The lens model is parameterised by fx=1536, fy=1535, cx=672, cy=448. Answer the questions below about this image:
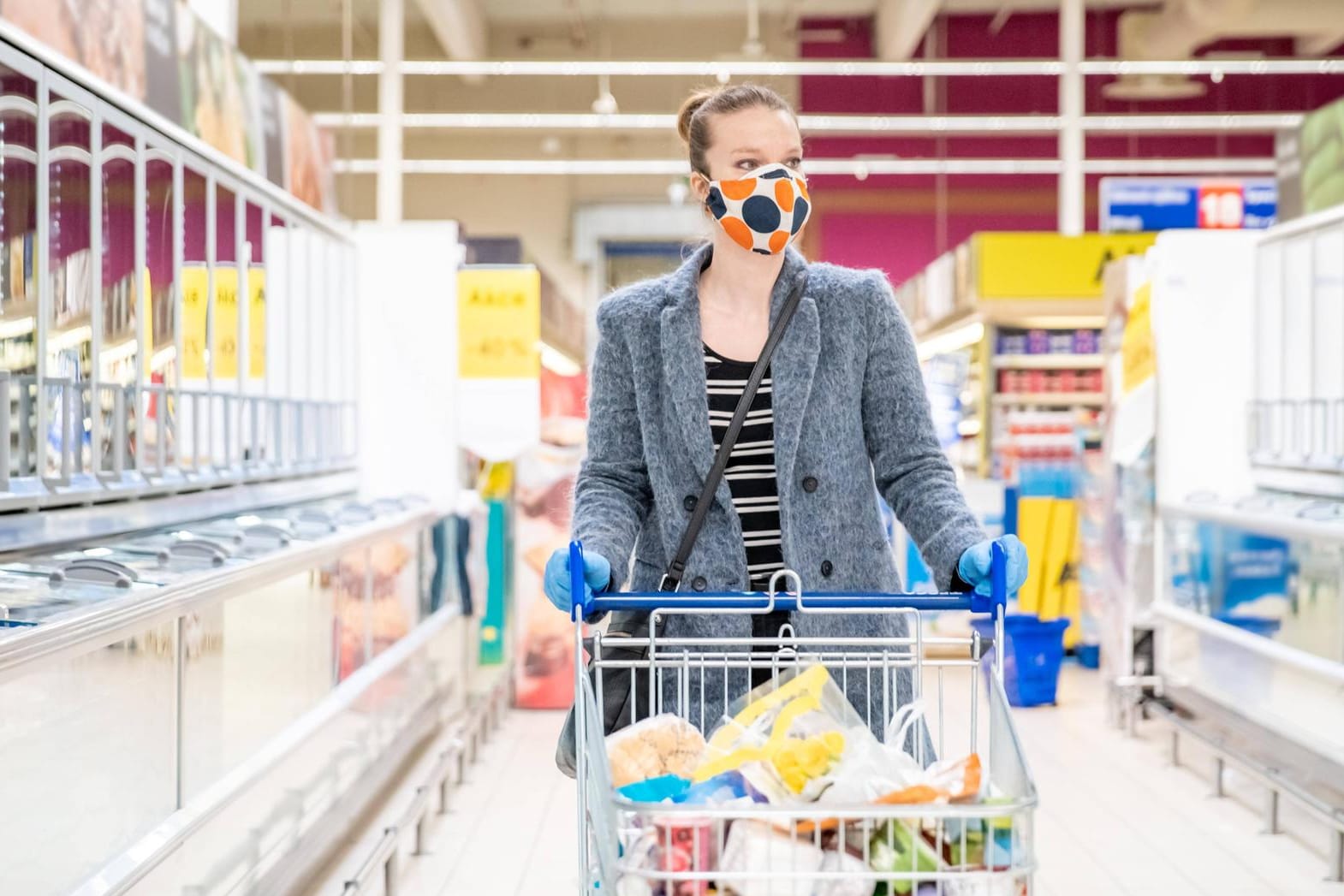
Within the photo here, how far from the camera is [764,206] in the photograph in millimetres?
2182

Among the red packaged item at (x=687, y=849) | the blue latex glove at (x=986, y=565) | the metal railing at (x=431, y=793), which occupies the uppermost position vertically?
the blue latex glove at (x=986, y=565)

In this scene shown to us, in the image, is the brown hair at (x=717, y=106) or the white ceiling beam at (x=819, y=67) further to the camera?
the white ceiling beam at (x=819, y=67)

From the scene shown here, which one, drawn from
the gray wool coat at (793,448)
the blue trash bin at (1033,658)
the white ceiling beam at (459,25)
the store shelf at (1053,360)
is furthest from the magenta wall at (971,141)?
the gray wool coat at (793,448)

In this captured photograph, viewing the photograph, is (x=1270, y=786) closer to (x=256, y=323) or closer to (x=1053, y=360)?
(x=256, y=323)

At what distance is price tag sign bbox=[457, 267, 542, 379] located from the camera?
293 inches

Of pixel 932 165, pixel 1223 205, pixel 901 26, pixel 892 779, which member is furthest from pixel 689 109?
pixel 932 165

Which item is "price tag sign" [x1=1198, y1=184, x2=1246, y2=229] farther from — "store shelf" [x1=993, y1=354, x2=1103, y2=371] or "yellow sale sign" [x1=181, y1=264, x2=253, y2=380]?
"yellow sale sign" [x1=181, y1=264, x2=253, y2=380]

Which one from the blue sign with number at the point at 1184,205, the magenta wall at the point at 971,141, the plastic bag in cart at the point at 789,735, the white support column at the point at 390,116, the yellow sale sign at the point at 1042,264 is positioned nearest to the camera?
the plastic bag in cart at the point at 789,735

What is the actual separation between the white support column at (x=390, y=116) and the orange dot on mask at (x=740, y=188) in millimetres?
8319

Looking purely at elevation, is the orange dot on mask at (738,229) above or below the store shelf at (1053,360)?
below

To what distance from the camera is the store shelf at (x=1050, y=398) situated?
36.0ft

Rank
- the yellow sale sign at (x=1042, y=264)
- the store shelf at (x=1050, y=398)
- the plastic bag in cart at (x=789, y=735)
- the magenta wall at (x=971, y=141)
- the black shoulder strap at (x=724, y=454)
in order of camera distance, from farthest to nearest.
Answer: the magenta wall at (x=971, y=141), the store shelf at (x=1050, y=398), the yellow sale sign at (x=1042, y=264), the black shoulder strap at (x=724, y=454), the plastic bag in cart at (x=789, y=735)

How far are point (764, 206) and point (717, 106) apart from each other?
196mm

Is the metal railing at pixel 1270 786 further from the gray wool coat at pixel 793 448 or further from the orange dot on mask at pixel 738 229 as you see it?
the orange dot on mask at pixel 738 229
